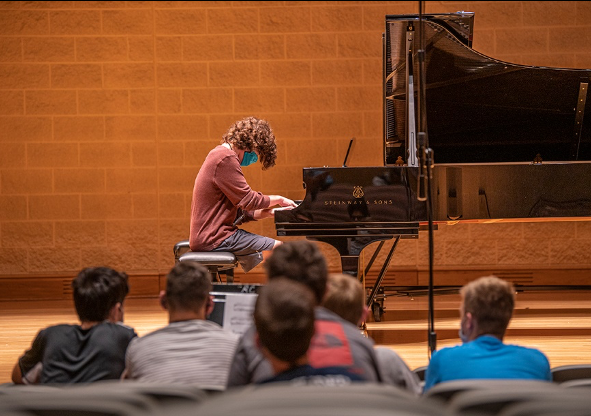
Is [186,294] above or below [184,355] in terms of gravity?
above

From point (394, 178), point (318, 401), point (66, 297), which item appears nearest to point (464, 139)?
point (394, 178)

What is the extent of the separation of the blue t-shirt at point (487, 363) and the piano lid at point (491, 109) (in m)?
2.67

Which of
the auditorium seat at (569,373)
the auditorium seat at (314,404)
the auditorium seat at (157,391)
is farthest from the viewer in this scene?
the auditorium seat at (569,373)

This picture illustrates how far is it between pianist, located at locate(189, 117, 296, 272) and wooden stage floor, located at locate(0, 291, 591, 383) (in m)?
0.86

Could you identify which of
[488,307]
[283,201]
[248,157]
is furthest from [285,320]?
[248,157]

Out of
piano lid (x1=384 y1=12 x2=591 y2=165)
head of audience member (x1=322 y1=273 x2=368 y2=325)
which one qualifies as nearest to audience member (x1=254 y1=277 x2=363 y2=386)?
head of audience member (x1=322 y1=273 x2=368 y2=325)

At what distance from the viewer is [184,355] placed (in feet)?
7.07

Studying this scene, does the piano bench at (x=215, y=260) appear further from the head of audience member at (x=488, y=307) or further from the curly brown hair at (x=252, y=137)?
the head of audience member at (x=488, y=307)

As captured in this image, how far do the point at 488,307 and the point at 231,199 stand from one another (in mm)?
2543

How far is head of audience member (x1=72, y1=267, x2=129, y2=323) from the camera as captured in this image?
2.45 meters

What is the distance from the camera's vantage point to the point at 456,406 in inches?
51.2

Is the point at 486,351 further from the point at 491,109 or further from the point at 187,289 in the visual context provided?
the point at 491,109

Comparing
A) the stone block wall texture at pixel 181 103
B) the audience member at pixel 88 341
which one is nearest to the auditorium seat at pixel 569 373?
the audience member at pixel 88 341

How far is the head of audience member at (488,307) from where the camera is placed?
224 centimetres
